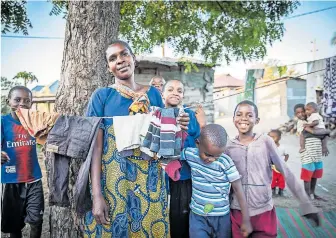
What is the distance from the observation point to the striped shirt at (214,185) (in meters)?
1.75

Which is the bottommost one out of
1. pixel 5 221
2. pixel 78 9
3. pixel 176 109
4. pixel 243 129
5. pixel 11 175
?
pixel 5 221

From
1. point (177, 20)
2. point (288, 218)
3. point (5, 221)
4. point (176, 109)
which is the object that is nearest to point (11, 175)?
point (5, 221)

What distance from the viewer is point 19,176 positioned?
231 centimetres

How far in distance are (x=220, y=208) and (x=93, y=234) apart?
0.74 m

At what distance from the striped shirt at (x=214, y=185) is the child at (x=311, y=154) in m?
2.70

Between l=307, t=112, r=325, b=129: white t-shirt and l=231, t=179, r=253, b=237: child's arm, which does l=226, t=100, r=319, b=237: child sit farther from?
l=307, t=112, r=325, b=129: white t-shirt

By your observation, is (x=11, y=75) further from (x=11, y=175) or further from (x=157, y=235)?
(x=157, y=235)

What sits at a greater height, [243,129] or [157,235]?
[243,129]

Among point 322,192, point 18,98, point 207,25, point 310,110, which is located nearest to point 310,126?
point 310,110

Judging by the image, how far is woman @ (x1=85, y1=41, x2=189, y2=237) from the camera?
1.53 metres

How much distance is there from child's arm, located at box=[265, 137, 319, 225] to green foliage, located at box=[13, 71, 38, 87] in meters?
2.44

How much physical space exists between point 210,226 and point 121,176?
651 mm

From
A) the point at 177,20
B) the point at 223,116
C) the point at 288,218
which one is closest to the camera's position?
the point at 288,218

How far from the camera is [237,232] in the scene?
1805mm
